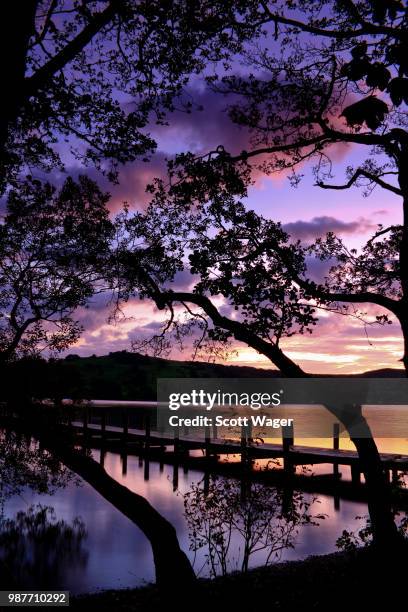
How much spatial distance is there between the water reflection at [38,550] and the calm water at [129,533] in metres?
0.08

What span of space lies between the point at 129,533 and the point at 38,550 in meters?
5.00

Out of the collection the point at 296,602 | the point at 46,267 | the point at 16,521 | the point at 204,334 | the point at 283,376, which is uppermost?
the point at 46,267

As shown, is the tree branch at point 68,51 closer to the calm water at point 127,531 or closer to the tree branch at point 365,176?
the tree branch at point 365,176

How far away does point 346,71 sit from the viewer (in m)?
3.93

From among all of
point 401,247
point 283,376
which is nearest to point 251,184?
point 401,247

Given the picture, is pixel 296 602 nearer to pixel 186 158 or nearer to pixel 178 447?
pixel 186 158

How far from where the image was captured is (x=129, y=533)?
75.2 ft

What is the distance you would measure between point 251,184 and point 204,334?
9.73 ft

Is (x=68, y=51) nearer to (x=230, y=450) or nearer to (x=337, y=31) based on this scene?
(x=337, y=31)

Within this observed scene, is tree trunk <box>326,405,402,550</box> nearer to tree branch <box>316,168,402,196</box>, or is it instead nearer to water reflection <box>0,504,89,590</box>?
tree branch <box>316,168,402,196</box>

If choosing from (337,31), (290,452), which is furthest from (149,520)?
(290,452)

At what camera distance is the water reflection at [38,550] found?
1638cm

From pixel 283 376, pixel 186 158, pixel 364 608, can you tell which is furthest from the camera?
pixel 283 376

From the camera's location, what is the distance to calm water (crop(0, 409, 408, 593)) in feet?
55.4
